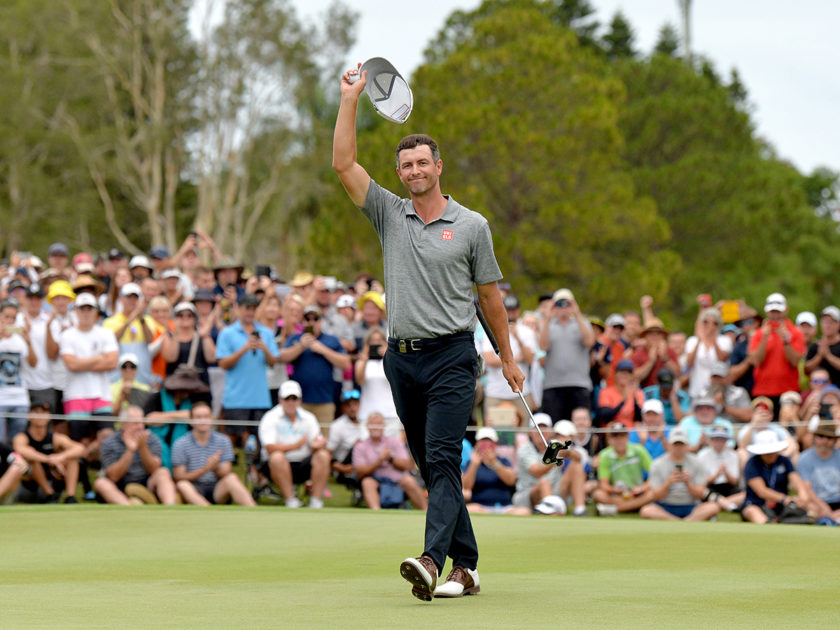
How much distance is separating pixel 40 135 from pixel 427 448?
1699 inches

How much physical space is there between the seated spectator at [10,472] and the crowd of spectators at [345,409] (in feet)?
0.07

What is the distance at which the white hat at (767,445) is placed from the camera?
13.7 meters

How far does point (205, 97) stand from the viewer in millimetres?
45844

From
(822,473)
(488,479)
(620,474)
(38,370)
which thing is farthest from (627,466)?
(38,370)

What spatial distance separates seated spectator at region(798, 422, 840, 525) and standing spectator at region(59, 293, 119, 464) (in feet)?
24.1

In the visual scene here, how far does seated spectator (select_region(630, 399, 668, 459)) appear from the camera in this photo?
15.3 meters

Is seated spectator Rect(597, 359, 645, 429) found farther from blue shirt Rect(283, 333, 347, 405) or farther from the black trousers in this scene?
the black trousers

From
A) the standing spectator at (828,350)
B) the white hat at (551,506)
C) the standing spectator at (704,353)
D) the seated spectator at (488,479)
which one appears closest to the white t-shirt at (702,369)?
the standing spectator at (704,353)

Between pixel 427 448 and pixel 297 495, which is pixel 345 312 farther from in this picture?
pixel 427 448

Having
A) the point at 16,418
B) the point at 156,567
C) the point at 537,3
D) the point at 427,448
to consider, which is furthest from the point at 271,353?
the point at 537,3

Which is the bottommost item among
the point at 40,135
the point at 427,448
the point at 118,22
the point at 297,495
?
the point at 297,495

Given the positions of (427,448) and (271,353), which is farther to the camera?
(271,353)

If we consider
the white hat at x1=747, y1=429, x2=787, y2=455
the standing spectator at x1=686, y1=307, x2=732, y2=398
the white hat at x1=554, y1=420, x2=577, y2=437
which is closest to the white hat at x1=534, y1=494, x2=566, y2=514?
the white hat at x1=554, y1=420, x2=577, y2=437

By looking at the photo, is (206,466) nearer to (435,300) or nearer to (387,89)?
(387,89)
